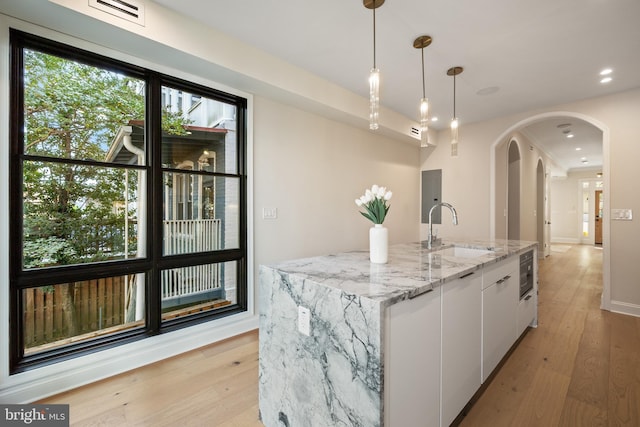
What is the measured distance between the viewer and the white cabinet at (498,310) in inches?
71.3

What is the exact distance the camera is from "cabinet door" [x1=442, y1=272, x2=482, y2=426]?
1.41m

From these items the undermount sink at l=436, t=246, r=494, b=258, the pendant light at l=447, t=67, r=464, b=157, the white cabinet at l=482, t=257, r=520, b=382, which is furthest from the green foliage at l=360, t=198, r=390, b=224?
the pendant light at l=447, t=67, r=464, b=157

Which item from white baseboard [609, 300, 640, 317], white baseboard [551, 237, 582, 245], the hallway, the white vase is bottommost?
the hallway

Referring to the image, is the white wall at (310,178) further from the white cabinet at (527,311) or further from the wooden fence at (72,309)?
the white cabinet at (527,311)

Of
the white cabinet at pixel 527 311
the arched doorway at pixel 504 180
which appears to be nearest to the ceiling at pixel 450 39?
the arched doorway at pixel 504 180

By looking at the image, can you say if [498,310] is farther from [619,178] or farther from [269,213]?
[619,178]

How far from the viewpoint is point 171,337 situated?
239 centimetres

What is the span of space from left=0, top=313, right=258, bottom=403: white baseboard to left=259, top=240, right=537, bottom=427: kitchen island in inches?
47.6

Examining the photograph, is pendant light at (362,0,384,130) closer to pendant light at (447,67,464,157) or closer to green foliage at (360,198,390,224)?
green foliage at (360,198,390,224)

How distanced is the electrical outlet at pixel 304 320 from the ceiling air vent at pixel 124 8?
221 cm

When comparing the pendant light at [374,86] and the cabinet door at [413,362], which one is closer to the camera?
the cabinet door at [413,362]

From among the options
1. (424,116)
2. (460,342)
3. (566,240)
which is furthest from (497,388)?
(566,240)

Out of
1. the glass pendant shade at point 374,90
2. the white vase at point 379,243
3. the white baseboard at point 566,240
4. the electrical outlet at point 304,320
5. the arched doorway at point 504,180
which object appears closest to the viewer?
the electrical outlet at point 304,320
